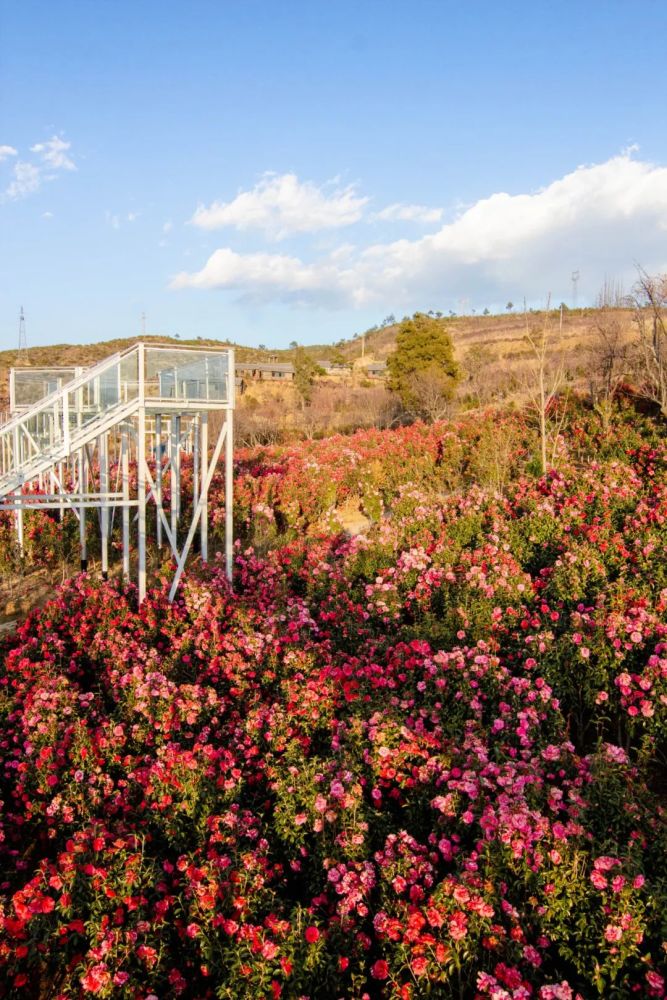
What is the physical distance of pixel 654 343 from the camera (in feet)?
45.0

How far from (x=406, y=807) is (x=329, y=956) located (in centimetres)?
126

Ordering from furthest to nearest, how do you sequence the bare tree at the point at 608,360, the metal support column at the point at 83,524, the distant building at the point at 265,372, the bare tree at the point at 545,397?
the distant building at the point at 265,372 < the bare tree at the point at 608,360 < the bare tree at the point at 545,397 < the metal support column at the point at 83,524

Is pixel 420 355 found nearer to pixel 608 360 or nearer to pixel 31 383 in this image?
pixel 608 360

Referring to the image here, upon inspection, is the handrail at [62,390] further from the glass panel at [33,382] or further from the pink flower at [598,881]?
the pink flower at [598,881]

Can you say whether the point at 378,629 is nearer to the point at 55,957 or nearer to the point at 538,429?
the point at 55,957

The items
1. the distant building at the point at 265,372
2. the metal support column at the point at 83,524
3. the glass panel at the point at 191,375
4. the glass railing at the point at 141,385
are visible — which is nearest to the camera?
the glass railing at the point at 141,385

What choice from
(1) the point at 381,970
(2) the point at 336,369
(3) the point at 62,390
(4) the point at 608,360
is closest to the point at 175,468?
(3) the point at 62,390

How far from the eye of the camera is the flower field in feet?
11.8

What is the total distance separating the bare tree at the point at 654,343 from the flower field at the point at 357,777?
4.87m

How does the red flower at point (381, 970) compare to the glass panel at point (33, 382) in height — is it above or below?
below

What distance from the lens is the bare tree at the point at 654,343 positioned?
1326cm

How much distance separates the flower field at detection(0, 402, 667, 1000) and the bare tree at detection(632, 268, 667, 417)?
4871mm

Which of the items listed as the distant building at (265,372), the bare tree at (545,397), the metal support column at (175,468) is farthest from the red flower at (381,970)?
the distant building at (265,372)

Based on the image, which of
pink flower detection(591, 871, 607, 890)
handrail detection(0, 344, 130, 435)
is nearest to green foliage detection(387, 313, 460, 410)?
handrail detection(0, 344, 130, 435)
